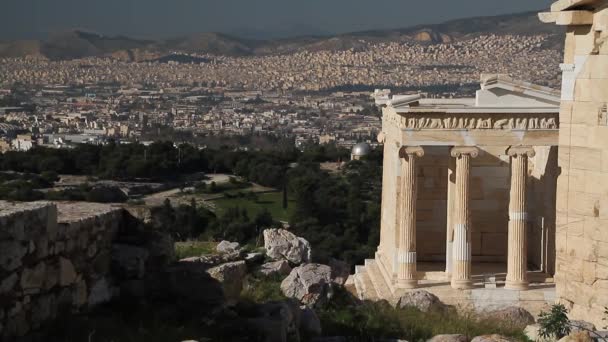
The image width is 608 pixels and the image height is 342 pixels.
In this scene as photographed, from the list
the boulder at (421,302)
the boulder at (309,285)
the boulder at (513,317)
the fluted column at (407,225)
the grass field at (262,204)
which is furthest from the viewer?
the grass field at (262,204)

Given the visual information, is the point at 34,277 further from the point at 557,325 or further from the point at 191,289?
the point at 557,325

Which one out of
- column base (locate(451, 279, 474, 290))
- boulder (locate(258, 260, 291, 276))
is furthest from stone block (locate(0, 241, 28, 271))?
column base (locate(451, 279, 474, 290))

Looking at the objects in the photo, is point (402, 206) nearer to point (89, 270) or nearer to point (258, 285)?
point (258, 285)

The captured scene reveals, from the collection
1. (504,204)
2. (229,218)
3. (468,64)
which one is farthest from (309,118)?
(504,204)

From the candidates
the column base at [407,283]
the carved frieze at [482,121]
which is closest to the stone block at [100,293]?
the column base at [407,283]

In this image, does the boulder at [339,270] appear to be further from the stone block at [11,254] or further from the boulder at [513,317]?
the stone block at [11,254]

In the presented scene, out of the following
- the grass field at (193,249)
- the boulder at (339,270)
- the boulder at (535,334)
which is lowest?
the boulder at (339,270)

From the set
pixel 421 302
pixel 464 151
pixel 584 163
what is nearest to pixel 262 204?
pixel 464 151
